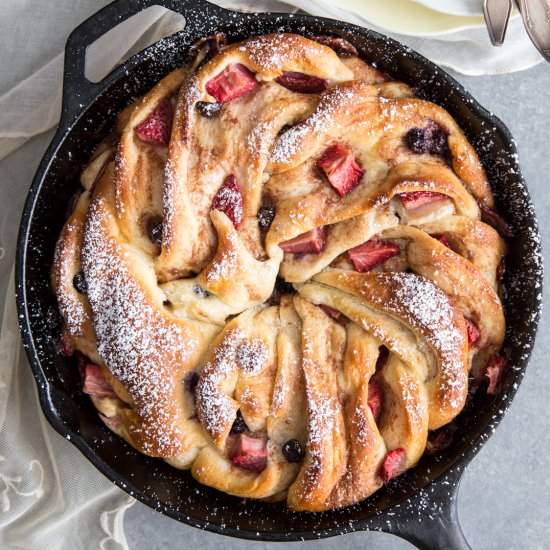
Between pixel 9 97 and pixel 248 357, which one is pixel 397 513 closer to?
pixel 248 357

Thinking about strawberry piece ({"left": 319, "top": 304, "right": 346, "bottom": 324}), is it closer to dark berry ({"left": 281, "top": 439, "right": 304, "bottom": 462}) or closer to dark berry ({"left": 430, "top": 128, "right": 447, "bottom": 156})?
dark berry ({"left": 281, "top": 439, "right": 304, "bottom": 462})

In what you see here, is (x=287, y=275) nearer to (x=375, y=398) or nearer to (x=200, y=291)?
(x=200, y=291)

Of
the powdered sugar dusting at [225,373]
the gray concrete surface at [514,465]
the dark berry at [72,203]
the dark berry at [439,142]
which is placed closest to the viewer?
the powdered sugar dusting at [225,373]

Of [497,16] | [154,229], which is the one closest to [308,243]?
[154,229]

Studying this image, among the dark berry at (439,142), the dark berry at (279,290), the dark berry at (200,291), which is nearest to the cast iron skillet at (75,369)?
the dark berry at (439,142)

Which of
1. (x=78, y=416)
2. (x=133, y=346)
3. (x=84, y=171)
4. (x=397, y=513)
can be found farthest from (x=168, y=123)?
(x=397, y=513)

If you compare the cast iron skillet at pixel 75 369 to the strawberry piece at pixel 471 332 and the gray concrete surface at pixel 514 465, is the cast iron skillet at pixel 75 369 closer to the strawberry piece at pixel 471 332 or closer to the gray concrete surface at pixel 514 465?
the strawberry piece at pixel 471 332

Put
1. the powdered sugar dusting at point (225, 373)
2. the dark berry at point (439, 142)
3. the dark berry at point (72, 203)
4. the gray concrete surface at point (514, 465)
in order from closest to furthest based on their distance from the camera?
1. the powdered sugar dusting at point (225, 373)
2. the dark berry at point (439, 142)
3. the dark berry at point (72, 203)
4. the gray concrete surface at point (514, 465)
